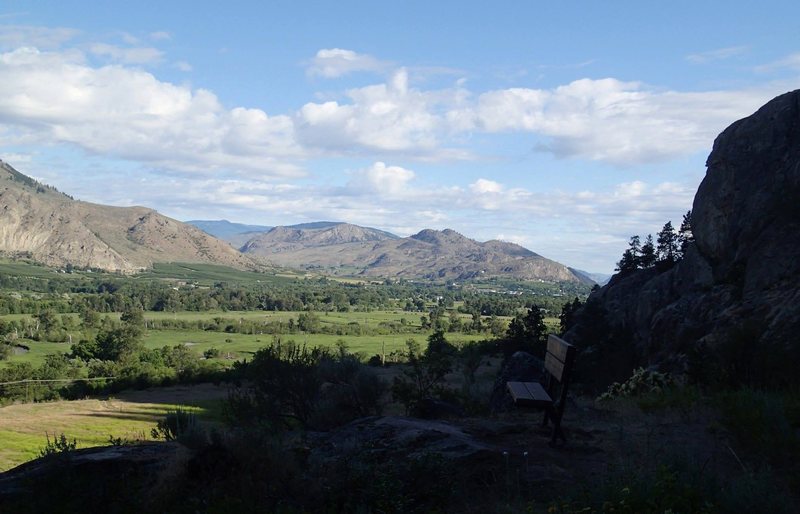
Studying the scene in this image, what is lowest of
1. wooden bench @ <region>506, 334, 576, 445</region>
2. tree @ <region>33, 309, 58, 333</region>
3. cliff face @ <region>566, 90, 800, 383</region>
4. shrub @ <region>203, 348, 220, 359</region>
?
shrub @ <region>203, 348, 220, 359</region>

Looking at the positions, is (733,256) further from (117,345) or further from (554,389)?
(117,345)

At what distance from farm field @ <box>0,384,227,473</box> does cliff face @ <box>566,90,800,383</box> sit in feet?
67.6

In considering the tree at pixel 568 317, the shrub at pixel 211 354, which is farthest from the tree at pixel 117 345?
the tree at pixel 568 317

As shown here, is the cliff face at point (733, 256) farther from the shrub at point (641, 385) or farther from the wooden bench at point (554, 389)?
the wooden bench at point (554, 389)

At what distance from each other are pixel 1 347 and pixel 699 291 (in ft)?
244

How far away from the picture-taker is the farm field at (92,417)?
27969 mm

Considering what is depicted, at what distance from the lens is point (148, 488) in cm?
641

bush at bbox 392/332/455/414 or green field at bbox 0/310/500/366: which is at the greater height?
bush at bbox 392/332/455/414

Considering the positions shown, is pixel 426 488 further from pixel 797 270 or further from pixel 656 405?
pixel 797 270

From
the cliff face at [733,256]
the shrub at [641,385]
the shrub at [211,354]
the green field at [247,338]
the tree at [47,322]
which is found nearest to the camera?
the shrub at [641,385]

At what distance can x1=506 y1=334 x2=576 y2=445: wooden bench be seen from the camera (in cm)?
781

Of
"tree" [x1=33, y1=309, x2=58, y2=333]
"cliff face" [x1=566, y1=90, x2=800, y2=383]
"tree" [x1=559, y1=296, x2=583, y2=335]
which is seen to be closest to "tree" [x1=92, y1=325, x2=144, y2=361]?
"tree" [x1=33, y1=309, x2=58, y2=333]

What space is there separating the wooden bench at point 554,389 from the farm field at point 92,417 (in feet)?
60.5

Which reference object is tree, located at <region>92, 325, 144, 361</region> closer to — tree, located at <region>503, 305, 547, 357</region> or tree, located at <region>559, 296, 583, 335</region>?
tree, located at <region>503, 305, 547, 357</region>
